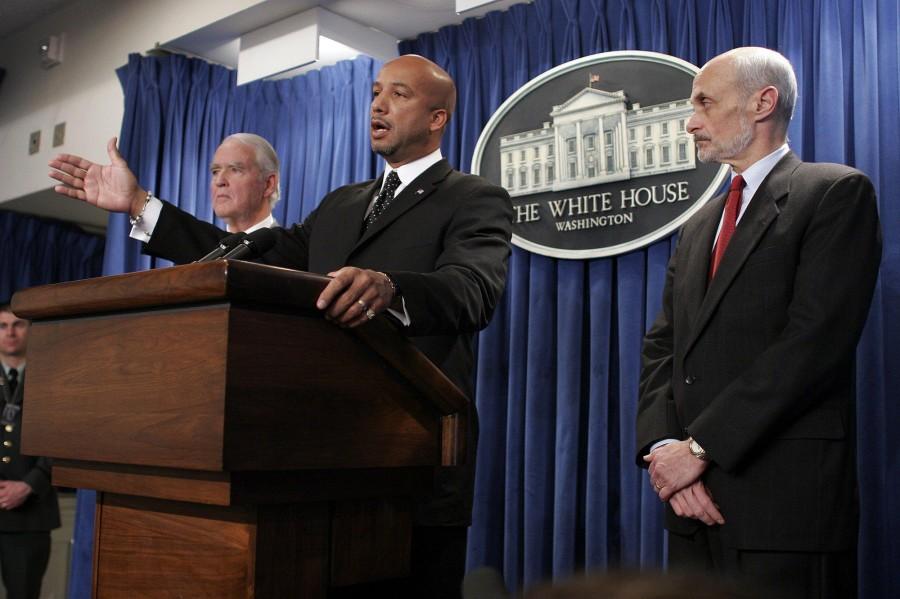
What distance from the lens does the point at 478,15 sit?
3.85 m

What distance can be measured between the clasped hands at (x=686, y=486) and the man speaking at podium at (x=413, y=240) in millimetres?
492

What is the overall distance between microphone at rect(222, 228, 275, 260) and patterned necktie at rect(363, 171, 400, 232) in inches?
10.9

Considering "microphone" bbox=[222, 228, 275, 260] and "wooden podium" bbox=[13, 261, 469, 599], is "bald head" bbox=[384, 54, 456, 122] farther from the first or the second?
"wooden podium" bbox=[13, 261, 469, 599]

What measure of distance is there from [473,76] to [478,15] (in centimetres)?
27

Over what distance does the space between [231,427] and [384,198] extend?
35.7 inches

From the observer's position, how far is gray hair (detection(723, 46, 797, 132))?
2.18 meters

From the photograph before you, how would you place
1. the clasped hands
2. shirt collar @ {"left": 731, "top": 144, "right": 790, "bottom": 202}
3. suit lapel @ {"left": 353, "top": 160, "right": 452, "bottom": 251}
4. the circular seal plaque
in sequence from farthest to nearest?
the circular seal plaque
shirt collar @ {"left": 731, "top": 144, "right": 790, "bottom": 202}
the clasped hands
suit lapel @ {"left": 353, "top": 160, "right": 452, "bottom": 251}

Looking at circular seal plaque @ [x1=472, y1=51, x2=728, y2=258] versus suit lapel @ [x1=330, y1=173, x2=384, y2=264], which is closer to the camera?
suit lapel @ [x1=330, y1=173, x2=384, y2=264]

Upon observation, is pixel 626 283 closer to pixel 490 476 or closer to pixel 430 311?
pixel 490 476

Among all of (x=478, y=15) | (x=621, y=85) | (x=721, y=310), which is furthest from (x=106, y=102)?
(x=721, y=310)

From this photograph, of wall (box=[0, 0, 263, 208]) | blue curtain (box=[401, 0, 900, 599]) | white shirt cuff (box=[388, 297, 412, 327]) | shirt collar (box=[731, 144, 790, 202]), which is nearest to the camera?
white shirt cuff (box=[388, 297, 412, 327])

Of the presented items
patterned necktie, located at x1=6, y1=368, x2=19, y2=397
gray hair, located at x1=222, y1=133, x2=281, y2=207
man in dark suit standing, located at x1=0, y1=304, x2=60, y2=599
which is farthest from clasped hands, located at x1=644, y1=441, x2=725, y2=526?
patterned necktie, located at x1=6, y1=368, x2=19, y2=397

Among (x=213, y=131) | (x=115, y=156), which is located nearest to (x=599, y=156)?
(x=115, y=156)

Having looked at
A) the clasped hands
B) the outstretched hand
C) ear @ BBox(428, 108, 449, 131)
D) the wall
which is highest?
the wall
